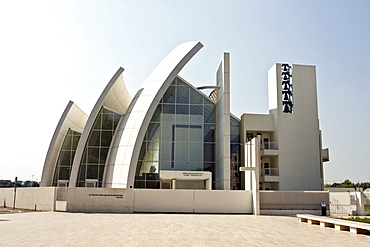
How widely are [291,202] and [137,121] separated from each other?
1273cm

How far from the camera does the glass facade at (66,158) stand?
33781mm

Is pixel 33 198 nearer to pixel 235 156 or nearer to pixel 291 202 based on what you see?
pixel 291 202

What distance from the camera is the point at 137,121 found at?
29.3 metres

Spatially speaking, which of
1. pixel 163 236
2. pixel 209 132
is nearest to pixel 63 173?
pixel 209 132

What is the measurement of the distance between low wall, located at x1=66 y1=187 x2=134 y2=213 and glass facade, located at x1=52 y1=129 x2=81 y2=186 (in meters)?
11.1

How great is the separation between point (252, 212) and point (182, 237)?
41.9ft

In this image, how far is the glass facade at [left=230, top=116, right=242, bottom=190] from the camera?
34041 millimetres

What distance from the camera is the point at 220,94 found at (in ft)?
108

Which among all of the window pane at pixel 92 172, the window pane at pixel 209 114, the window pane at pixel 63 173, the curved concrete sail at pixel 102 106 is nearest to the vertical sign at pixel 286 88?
the window pane at pixel 209 114

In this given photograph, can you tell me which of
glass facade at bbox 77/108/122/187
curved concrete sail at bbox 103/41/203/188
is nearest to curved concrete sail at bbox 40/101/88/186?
glass facade at bbox 77/108/122/187

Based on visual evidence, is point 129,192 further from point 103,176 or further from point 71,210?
point 103,176

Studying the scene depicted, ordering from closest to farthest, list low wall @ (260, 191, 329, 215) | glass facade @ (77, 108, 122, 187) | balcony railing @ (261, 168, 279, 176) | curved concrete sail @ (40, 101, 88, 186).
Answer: low wall @ (260, 191, 329, 215)
glass facade @ (77, 108, 122, 187)
curved concrete sail @ (40, 101, 88, 186)
balcony railing @ (261, 168, 279, 176)

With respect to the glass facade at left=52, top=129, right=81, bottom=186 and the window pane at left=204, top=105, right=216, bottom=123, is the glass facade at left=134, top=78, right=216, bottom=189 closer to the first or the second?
the window pane at left=204, top=105, right=216, bottom=123

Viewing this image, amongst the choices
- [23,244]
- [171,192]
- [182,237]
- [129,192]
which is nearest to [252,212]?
[171,192]
